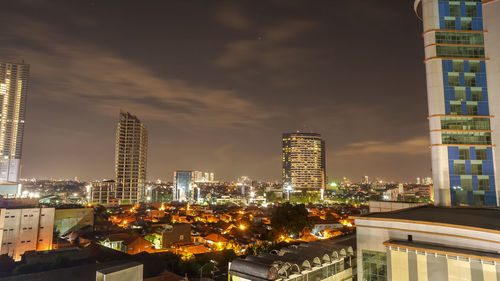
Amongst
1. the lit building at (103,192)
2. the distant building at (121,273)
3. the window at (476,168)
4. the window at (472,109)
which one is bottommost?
the lit building at (103,192)

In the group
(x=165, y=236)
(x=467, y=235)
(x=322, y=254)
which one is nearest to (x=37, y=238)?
(x=165, y=236)

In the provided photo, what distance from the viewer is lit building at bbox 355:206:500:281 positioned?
7.99 meters

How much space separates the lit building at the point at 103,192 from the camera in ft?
241

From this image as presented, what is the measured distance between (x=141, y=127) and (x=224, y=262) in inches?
2720

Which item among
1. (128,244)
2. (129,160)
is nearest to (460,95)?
(128,244)

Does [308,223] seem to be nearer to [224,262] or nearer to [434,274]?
[224,262]

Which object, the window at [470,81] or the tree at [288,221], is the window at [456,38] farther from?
the tree at [288,221]

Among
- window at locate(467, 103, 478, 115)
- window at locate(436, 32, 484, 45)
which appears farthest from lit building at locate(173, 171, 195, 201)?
window at locate(436, 32, 484, 45)

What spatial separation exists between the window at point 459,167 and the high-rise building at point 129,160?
2943 inches

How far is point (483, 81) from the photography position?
666 inches

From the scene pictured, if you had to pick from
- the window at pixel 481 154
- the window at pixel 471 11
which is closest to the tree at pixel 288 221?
the window at pixel 481 154

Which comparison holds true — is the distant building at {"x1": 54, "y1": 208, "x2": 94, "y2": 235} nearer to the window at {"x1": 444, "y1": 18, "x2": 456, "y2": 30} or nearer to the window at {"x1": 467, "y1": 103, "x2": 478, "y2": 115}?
the window at {"x1": 467, "y1": 103, "x2": 478, "y2": 115}

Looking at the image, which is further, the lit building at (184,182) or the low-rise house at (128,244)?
the lit building at (184,182)

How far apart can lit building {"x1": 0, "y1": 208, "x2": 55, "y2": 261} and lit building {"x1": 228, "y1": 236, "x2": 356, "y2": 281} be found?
1140 inches
